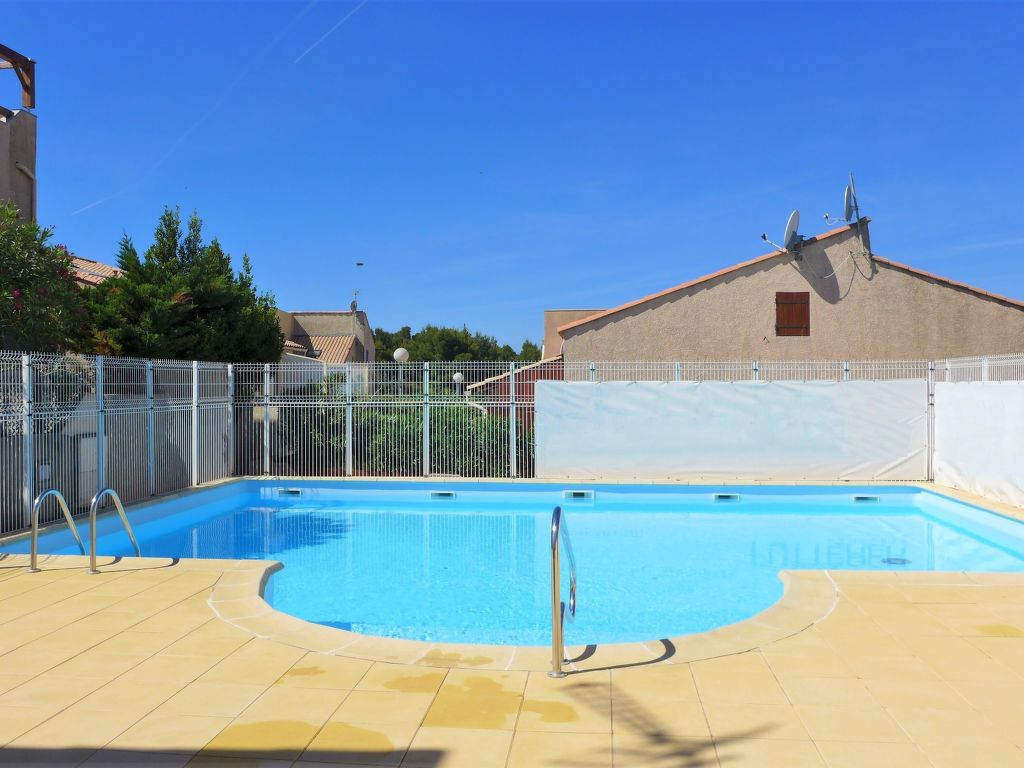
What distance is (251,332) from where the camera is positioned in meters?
18.3

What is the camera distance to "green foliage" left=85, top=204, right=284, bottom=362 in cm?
1550

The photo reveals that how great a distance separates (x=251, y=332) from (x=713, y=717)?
16.4m

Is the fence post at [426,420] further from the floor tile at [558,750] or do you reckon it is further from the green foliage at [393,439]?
the floor tile at [558,750]

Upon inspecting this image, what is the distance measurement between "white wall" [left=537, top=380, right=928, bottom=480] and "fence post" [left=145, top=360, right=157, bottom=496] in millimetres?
7025

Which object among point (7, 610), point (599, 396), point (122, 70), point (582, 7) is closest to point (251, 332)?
point (122, 70)

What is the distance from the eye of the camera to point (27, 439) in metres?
9.11

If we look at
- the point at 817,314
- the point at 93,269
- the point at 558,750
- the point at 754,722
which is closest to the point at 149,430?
the point at 558,750

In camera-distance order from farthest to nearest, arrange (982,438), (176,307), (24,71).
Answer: (24,71)
(176,307)
(982,438)

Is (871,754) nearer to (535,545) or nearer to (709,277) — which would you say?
(535,545)

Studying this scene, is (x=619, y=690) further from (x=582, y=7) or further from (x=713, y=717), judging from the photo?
(x=582, y=7)

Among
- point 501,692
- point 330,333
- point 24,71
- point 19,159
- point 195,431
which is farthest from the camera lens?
point 330,333

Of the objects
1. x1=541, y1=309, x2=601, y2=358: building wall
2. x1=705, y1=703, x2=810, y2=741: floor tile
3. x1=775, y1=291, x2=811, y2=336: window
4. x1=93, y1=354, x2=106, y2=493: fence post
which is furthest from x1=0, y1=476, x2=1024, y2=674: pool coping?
x1=541, y1=309, x2=601, y2=358: building wall

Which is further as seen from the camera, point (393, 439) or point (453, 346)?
point (453, 346)

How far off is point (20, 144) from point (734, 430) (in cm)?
1596
